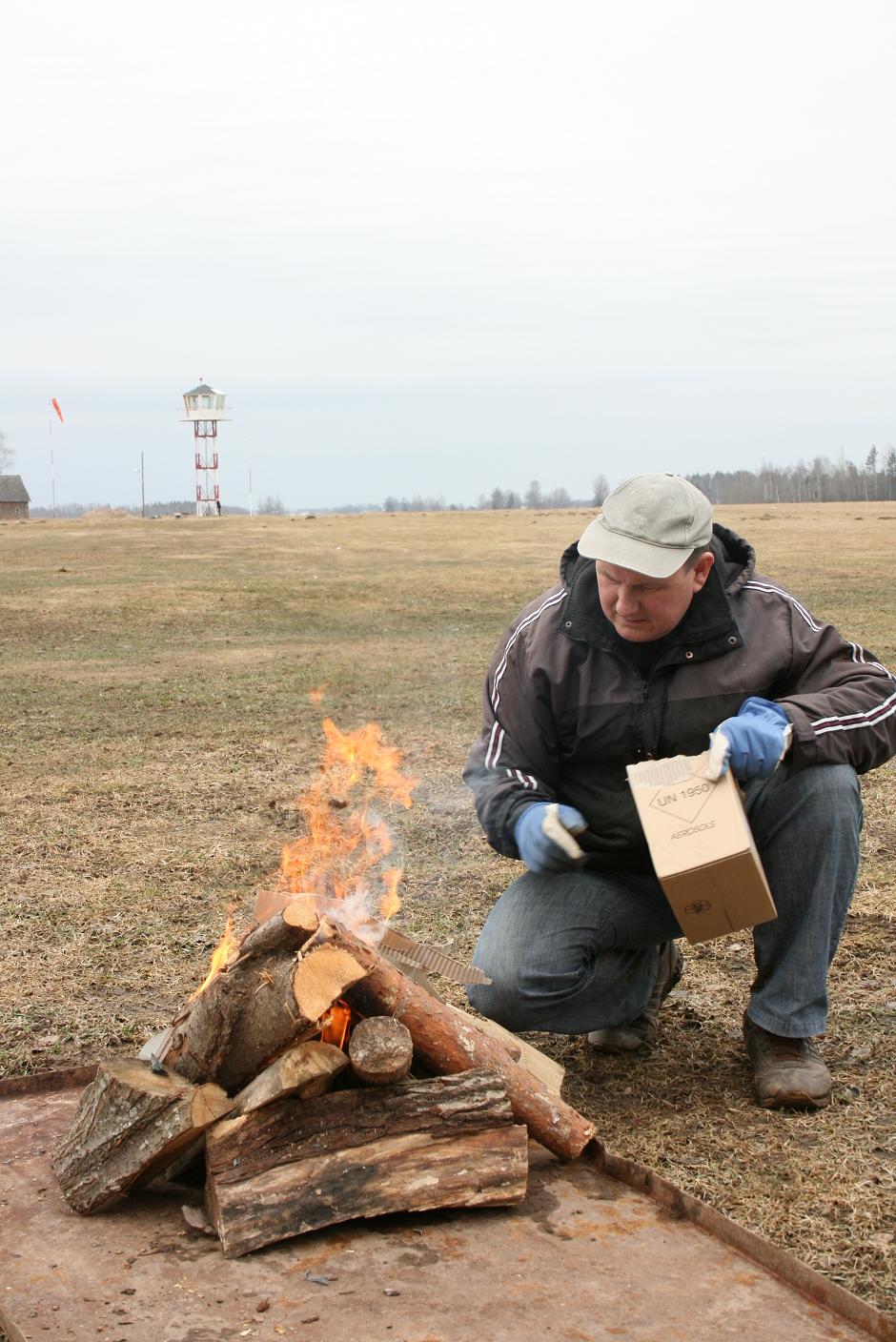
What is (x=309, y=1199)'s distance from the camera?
267 centimetres

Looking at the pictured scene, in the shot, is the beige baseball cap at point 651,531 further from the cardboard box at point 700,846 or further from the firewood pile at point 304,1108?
the firewood pile at point 304,1108

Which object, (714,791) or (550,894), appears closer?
(714,791)

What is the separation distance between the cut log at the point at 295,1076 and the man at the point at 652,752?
0.78m

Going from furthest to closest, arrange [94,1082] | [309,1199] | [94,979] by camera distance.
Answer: [94,979] < [94,1082] < [309,1199]

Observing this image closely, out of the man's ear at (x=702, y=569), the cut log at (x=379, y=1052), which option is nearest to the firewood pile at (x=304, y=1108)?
the cut log at (x=379, y=1052)

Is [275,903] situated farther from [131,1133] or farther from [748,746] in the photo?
[748,746]

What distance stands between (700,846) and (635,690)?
0.54 metres

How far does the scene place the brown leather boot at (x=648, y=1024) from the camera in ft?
12.3

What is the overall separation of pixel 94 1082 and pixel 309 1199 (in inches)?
22.0

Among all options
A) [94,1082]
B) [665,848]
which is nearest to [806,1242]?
[665,848]

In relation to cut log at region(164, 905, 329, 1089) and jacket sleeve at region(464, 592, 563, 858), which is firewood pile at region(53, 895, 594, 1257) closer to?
cut log at region(164, 905, 329, 1089)

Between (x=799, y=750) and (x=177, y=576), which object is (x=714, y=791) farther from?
(x=177, y=576)

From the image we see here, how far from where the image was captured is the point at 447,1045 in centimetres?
297

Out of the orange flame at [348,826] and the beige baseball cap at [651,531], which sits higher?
the beige baseball cap at [651,531]
